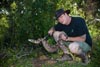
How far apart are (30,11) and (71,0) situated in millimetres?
1312

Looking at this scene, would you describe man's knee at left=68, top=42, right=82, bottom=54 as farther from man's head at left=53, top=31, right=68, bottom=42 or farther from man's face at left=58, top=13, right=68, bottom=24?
man's face at left=58, top=13, right=68, bottom=24

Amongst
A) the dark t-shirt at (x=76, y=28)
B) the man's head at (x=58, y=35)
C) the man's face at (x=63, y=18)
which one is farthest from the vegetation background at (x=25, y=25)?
the man's face at (x=63, y=18)

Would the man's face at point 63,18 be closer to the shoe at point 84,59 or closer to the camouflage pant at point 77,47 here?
the camouflage pant at point 77,47

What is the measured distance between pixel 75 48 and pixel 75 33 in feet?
1.14

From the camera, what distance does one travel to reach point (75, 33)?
7.64 metres

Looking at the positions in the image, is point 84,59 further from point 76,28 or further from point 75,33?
point 76,28

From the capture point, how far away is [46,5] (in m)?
8.66

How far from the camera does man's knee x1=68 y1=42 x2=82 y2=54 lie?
7.64m

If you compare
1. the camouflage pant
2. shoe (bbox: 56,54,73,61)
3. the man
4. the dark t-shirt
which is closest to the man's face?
the man

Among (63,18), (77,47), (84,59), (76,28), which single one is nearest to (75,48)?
(77,47)

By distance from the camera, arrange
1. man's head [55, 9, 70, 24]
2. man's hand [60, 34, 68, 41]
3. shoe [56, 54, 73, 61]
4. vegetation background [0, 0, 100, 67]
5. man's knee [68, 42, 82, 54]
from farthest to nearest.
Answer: vegetation background [0, 0, 100, 67]
shoe [56, 54, 73, 61]
man's hand [60, 34, 68, 41]
man's knee [68, 42, 82, 54]
man's head [55, 9, 70, 24]

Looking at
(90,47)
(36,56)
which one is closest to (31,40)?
(36,56)

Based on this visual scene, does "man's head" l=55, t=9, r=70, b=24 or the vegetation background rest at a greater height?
"man's head" l=55, t=9, r=70, b=24

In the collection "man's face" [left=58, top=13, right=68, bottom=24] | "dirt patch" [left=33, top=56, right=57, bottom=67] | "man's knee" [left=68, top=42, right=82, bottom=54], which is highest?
A: "man's face" [left=58, top=13, right=68, bottom=24]
